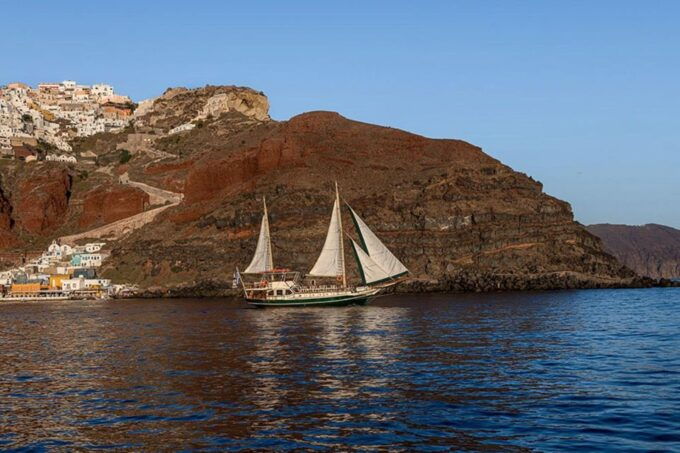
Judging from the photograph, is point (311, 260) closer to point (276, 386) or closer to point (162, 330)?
point (162, 330)

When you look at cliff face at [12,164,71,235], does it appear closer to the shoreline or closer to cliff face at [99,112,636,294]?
cliff face at [99,112,636,294]

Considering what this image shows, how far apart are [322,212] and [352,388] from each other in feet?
371

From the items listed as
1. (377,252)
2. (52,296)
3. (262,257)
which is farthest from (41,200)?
(377,252)

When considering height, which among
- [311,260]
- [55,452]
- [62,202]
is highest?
[62,202]

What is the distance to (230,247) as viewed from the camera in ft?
461

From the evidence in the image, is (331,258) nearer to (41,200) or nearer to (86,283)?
(86,283)

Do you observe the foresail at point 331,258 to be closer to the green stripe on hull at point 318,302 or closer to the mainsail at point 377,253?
the mainsail at point 377,253

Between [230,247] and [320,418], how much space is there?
118 metres

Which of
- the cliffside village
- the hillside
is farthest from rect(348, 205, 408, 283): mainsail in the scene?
the cliffside village

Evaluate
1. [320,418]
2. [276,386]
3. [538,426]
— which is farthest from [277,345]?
[538,426]

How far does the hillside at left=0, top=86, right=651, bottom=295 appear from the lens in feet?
434

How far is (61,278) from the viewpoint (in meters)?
150

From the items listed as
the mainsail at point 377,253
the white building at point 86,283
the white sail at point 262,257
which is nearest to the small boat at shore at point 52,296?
the white building at point 86,283

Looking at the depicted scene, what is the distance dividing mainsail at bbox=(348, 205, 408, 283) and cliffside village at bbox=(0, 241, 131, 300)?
72.5 meters
